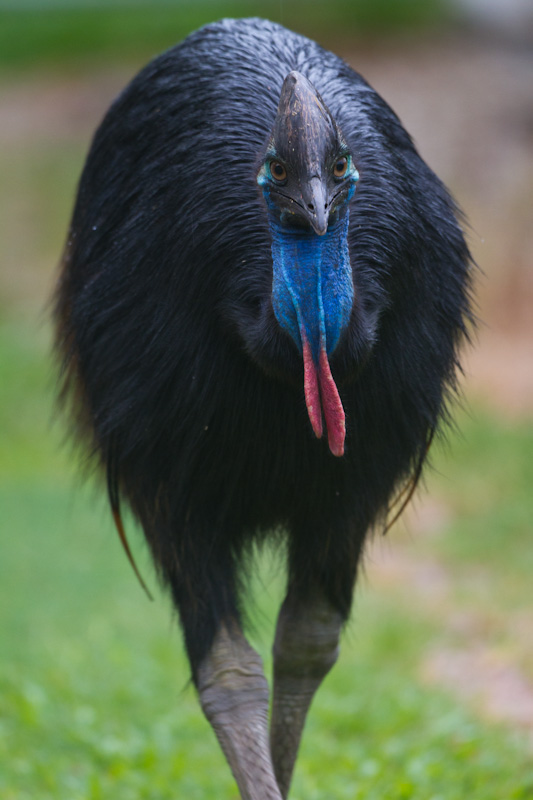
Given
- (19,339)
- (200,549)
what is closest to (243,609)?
(200,549)

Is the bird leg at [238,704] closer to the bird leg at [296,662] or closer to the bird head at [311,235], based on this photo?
the bird leg at [296,662]

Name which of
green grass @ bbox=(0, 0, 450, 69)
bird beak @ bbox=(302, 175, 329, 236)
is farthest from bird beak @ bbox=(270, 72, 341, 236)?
green grass @ bbox=(0, 0, 450, 69)

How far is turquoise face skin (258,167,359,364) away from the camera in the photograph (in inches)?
92.2

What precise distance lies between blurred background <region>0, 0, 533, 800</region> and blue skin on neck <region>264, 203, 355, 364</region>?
55cm

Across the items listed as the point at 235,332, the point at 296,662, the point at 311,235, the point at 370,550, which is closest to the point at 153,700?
the point at 370,550

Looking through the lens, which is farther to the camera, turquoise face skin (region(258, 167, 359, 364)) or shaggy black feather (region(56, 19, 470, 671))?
shaggy black feather (region(56, 19, 470, 671))

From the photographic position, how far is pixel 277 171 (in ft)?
7.70

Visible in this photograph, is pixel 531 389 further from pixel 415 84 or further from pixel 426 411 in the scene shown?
pixel 426 411

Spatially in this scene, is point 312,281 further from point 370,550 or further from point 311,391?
point 370,550

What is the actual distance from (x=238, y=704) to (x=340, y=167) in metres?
1.17

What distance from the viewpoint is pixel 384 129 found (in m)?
2.78

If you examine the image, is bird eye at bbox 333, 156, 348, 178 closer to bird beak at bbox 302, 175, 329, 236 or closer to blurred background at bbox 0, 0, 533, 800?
bird beak at bbox 302, 175, 329, 236

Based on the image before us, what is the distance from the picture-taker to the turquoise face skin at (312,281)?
2342mm

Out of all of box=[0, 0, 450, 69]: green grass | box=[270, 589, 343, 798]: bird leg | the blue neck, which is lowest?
box=[270, 589, 343, 798]: bird leg
